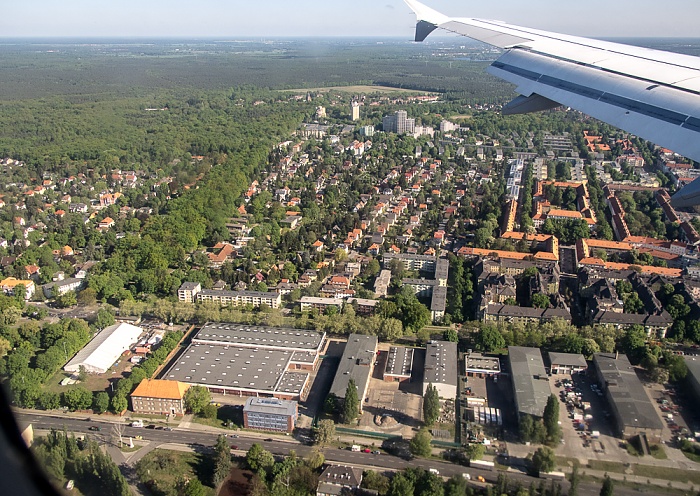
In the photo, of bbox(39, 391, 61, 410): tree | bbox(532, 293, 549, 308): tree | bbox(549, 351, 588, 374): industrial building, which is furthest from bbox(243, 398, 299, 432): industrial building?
bbox(532, 293, 549, 308): tree

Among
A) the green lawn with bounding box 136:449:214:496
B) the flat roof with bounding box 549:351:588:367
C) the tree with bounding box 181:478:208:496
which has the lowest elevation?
the green lawn with bounding box 136:449:214:496

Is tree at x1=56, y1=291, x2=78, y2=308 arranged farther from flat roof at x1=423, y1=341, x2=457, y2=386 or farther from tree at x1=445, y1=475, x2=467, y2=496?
tree at x1=445, y1=475, x2=467, y2=496

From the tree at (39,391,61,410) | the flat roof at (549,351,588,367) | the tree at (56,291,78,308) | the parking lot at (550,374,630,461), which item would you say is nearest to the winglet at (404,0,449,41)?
the flat roof at (549,351,588,367)

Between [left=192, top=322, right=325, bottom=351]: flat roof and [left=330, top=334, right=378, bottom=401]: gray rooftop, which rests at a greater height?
[left=330, top=334, right=378, bottom=401]: gray rooftop

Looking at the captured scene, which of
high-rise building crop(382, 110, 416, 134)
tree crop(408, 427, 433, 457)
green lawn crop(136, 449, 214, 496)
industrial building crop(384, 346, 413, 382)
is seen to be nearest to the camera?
green lawn crop(136, 449, 214, 496)

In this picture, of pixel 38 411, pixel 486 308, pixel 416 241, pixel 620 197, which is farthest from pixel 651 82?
pixel 620 197

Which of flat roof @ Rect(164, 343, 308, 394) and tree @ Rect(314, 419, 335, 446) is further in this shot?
flat roof @ Rect(164, 343, 308, 394)

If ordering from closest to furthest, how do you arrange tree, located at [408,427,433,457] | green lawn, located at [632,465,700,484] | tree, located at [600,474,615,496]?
1. tree, located at [600,474,615,496]
2. green lawn, located at [632,465,700,484]
3. tree, located at [408,427,433,457]

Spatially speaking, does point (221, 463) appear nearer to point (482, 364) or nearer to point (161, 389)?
point (161, 389)
